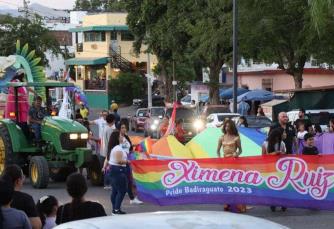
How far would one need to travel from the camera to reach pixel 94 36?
7638 cm

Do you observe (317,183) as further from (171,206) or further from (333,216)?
(171,206)

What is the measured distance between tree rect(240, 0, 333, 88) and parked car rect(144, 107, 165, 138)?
18.3 ft

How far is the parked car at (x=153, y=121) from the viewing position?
116ft

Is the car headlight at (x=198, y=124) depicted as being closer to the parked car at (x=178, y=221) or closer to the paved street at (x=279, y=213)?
the paved street at (x=279, y=213)

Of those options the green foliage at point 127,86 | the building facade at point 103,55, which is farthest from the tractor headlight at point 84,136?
the building facade at point 103,55

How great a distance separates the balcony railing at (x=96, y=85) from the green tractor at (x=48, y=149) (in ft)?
183

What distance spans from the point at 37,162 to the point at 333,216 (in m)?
6.56

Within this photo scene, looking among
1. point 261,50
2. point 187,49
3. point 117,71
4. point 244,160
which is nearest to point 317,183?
point 244,160

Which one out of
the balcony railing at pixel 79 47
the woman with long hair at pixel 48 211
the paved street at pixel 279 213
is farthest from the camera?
the balcony railing at pixel 79 47

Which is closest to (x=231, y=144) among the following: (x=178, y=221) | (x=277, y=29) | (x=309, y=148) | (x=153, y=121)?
(x=309, y=148)

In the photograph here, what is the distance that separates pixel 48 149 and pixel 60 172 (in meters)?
0.88

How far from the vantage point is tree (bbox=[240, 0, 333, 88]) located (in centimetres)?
3108

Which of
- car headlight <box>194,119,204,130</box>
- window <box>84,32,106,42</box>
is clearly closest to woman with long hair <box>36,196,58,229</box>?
car headlight <box>194,119,204,130</box>

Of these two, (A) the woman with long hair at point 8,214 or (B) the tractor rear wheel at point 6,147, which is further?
(B) the tractor rear wheel at point 6,147
